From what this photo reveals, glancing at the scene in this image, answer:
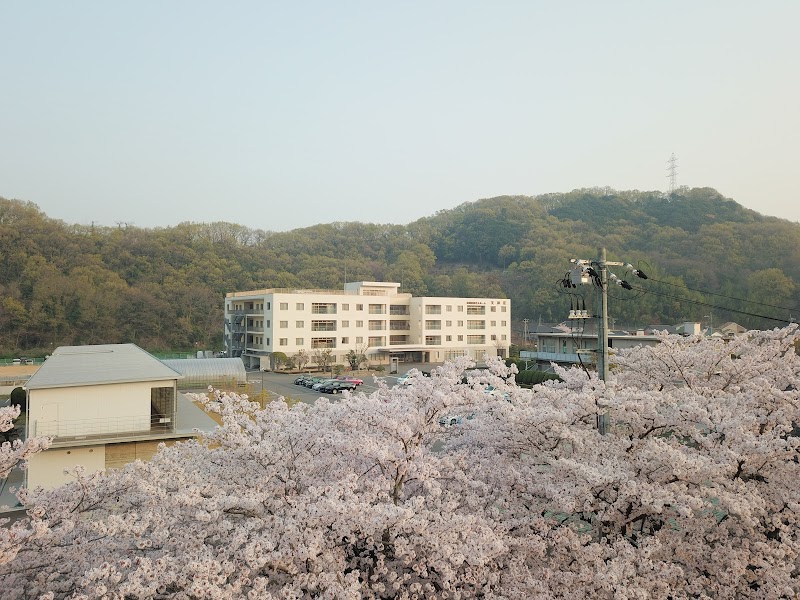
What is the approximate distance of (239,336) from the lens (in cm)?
4241

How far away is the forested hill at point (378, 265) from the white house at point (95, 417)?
78.3 ft

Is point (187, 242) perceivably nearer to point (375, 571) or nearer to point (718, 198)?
point (375, 571)

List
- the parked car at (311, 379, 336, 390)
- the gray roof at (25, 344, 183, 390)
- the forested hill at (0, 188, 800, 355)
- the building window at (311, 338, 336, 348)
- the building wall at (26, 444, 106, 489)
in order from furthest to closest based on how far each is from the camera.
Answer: the forested hill at (0, 188, 800, 355) → the building window at (311, 338, 336, 348) → the parked car at (311, 379, 336, 390) → the gray roof at (25, 344, 183, 390) → the building wall at (26, 444, 106, 489)

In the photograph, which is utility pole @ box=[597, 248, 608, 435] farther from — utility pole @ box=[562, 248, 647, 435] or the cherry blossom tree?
the cherry blossom tree

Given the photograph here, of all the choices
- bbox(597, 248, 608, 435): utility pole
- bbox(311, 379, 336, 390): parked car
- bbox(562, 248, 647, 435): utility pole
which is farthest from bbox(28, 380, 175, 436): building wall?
bbox(311, 379, 336, 390): parked car

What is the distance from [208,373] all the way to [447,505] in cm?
2239

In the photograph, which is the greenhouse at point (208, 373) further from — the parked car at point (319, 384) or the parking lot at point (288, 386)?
the parked car at point (319, 384)

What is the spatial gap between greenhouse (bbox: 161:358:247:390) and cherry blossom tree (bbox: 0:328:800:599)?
Result: 771 inches

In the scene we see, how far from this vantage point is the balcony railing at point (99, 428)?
12.7 metres

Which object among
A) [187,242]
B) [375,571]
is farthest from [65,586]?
[187,242]

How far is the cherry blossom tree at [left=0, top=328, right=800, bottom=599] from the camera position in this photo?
543 centimetres

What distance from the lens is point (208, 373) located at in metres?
26.6

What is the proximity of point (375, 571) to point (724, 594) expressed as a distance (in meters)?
3.81

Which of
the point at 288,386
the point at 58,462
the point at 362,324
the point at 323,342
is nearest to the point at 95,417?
the point at 58,462
